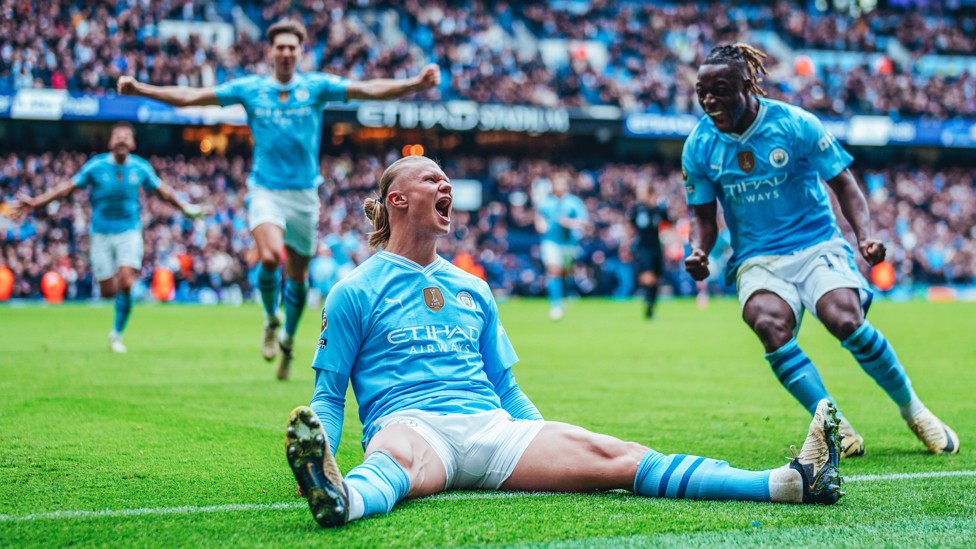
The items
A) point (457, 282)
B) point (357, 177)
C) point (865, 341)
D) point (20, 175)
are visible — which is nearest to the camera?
point (457, 282)

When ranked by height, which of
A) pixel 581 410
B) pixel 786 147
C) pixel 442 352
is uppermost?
pixel 786 147

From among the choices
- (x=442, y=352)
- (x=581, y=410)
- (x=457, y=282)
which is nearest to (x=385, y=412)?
(x=442, y=352)

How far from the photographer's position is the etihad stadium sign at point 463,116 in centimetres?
3203

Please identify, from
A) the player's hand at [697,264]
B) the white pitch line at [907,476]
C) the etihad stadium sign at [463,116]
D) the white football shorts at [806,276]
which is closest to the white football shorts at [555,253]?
the etihad stadium sign at [463,116]

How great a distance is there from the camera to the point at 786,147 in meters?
5.48

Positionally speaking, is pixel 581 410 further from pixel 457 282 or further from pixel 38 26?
pixel 38 26

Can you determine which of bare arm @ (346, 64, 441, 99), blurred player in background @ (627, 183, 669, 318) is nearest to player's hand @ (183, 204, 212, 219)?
bare arm @ (346, 64, 441, 99)

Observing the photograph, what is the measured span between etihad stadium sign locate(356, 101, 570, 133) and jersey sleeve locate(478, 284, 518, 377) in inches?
1105

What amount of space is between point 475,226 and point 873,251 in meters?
28.0

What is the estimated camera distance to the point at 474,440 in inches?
152

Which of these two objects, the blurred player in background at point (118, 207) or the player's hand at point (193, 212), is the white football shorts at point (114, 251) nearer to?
the blurred player in background at point (118, 207)

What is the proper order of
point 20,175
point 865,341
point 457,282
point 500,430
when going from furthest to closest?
1. point 20,175
2. point 865,341
3. point 457,282
4. point 500,430

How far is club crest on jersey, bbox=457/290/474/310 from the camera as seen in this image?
4129 millimetres

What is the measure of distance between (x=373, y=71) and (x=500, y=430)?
3025 cm
